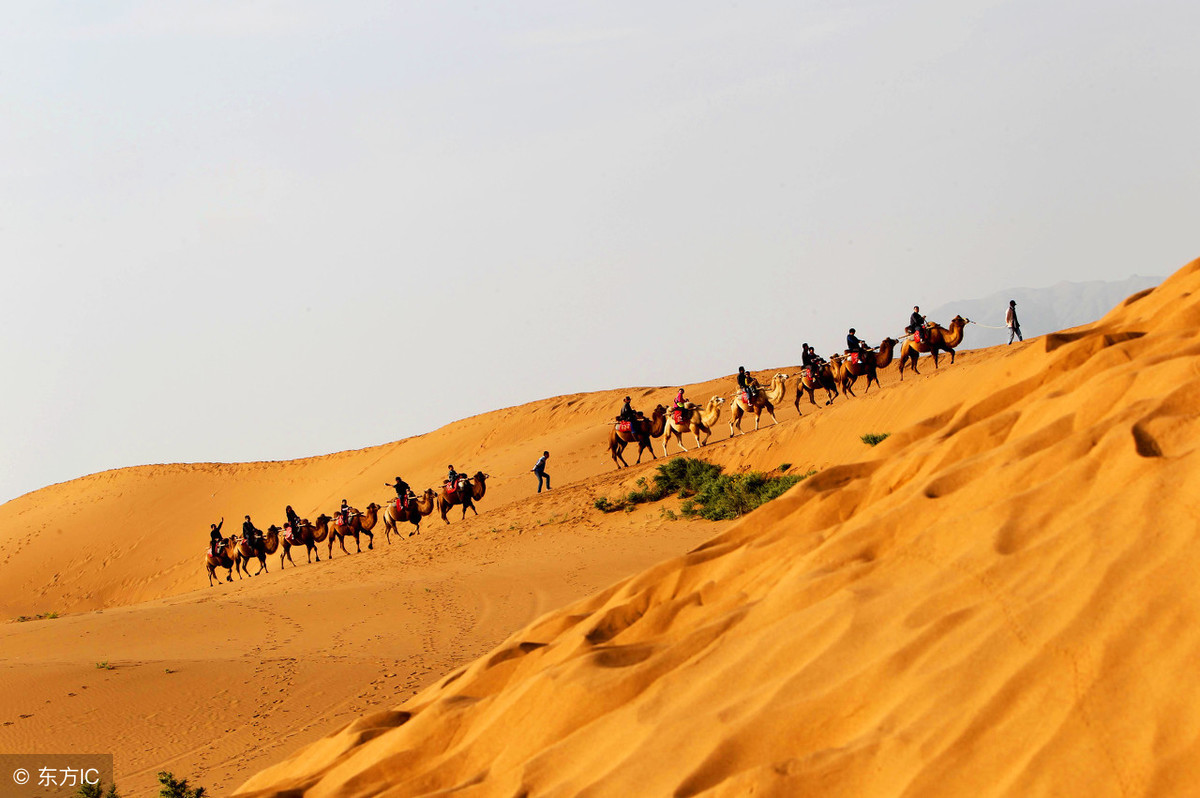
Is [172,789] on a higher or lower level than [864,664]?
lower

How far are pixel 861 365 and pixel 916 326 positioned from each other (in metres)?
2.03

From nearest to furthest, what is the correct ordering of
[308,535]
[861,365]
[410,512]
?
[861,365], [410,512], [308,535]

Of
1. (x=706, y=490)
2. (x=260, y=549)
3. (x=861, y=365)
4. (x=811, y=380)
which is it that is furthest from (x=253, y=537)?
(x=861, y=365)

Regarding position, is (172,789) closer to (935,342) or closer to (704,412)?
(704,412)

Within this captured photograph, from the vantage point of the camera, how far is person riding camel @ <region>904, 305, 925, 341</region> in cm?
2756

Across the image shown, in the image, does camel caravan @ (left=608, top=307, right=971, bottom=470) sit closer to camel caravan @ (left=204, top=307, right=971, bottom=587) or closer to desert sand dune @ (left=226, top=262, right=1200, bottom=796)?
camel caravan @ (left=204, top=307, right=971, bottom=587)

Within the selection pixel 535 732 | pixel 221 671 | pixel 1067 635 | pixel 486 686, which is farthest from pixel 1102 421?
pixel 221 671

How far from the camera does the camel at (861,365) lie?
90.4ft

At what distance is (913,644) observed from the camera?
3590 mm

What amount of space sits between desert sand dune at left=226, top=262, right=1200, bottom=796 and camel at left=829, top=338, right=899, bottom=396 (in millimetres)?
21811

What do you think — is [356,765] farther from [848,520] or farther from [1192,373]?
[1192,373]

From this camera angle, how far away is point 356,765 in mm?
5109

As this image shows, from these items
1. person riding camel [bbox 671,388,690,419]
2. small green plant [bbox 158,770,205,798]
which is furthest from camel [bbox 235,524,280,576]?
small green plant [bbox 158,770,205,798]

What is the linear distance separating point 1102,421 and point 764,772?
7.90 feet
